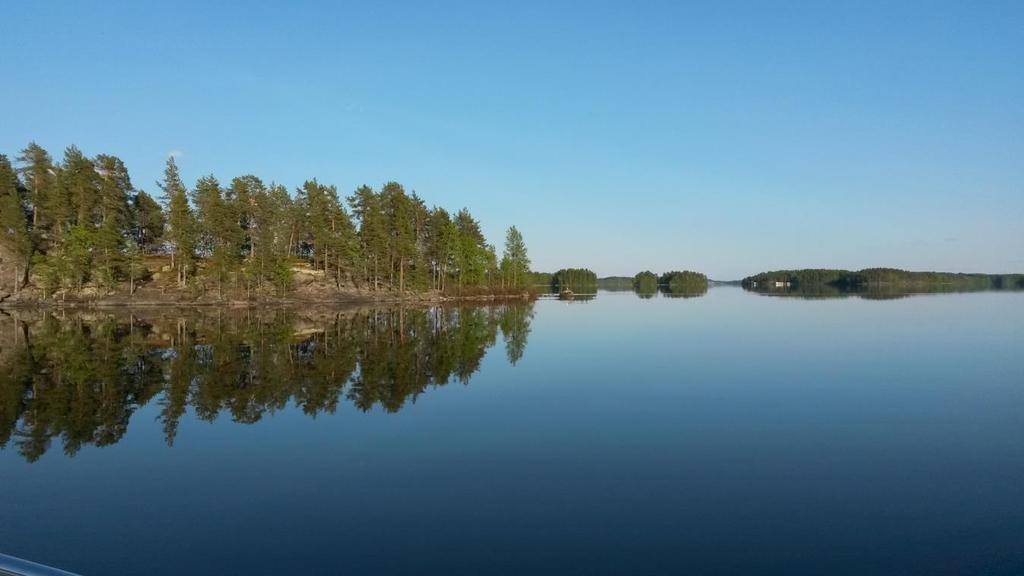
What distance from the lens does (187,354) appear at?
29.9 meters

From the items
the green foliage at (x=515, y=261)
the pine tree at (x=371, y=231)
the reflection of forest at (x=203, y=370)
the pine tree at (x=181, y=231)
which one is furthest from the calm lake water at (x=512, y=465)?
the green foliage at (x=515, y=261)

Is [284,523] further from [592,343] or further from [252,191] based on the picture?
[252,191]

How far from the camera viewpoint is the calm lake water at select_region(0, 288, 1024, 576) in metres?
8.38

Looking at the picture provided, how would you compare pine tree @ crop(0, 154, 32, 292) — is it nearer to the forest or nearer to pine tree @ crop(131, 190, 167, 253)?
the forest

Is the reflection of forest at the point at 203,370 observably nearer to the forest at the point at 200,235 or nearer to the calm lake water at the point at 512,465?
the calm lake water at the point at 512,465

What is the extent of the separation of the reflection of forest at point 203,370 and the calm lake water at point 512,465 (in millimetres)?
196

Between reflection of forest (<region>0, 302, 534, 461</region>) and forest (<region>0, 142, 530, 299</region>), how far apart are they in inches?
1140

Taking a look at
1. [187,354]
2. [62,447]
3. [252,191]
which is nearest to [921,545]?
[62,447]

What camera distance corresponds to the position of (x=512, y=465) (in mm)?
12438

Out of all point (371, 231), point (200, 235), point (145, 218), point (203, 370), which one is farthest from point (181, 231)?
point (203, 370)

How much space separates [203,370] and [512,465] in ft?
60.9

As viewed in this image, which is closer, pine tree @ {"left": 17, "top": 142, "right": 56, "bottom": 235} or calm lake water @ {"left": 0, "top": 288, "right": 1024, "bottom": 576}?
calm lake water @ {"left": 0, "top": 288, "right": 1024, "bottom": 576}

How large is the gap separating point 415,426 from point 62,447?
8584 mm

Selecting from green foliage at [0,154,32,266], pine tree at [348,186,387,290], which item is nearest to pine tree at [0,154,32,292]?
green foliage at [0,154,32,266]
